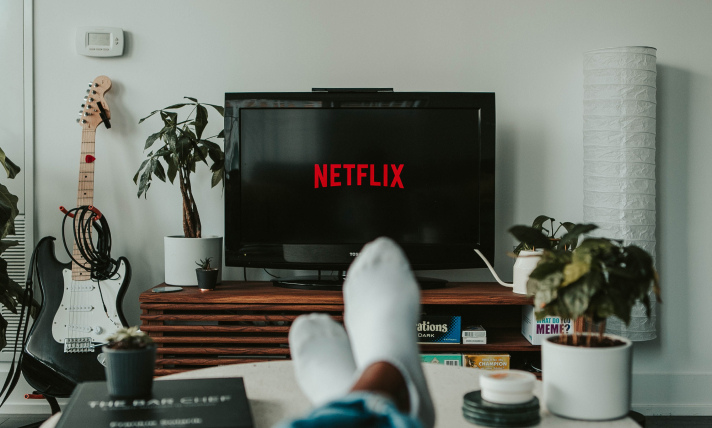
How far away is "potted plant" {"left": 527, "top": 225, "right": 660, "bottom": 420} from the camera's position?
70cm

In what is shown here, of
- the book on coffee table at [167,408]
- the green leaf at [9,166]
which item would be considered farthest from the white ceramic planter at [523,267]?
the green leaf at [9,166]

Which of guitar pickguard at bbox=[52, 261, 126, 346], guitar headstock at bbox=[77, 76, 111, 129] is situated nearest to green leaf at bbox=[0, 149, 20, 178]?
guitar headstock at bbox=[77, 76, 111, 129]

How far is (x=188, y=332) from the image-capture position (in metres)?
1.81

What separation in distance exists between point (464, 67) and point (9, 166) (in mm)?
1641

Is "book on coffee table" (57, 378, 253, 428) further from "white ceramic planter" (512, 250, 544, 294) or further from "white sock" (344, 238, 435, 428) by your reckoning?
"white ceramic planter" (512, 250, 544, 294)

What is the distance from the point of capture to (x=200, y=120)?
193 cm

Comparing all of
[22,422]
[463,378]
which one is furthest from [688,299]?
[22,422]

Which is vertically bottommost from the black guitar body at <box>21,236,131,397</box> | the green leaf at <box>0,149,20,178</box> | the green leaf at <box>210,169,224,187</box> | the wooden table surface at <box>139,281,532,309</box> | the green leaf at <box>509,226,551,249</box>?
the black guitar body at <box>21,236,131,397</box>

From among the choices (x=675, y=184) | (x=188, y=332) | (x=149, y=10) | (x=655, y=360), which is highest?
(x=149, y=10)

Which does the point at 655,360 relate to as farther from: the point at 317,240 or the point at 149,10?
the point at 149,10

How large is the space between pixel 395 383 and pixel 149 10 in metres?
1.99

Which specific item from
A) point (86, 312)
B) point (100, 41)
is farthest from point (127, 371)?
point (100, 41)

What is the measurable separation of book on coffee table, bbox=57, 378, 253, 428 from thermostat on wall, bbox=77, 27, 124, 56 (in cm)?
159

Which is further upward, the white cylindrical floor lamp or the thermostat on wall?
the thermostat on wall
